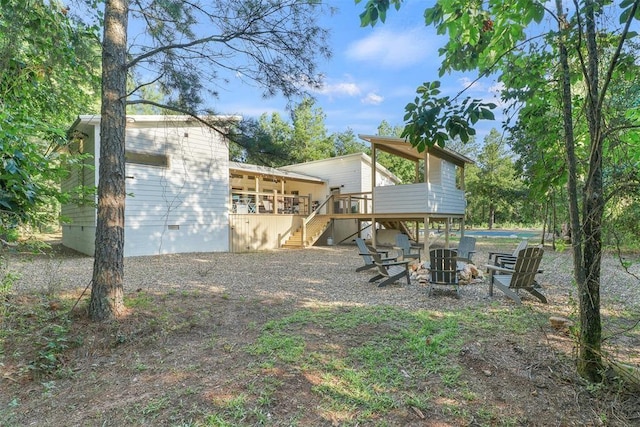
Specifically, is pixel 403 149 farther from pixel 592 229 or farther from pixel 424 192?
pixel 592 229

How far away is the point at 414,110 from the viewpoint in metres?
2.35

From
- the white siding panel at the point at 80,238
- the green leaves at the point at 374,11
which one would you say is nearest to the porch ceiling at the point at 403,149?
the green leaves at the point at 374,11

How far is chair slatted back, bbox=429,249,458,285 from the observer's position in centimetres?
564

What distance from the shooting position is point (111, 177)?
12.9 ft

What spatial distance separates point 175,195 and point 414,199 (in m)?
9.02

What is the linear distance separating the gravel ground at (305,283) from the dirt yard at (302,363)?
17cm

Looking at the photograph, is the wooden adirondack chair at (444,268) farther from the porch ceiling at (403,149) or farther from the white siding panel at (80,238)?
the white siding panel at (80,238)

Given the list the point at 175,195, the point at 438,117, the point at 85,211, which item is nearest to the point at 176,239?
the point at 175,195

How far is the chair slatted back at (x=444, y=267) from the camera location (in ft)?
18.5

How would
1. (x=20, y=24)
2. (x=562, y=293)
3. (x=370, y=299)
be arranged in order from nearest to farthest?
(x=20, y=24)
(x=370, y=299)
(x=562, y=293)

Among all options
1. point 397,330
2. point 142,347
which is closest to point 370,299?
point 397,330

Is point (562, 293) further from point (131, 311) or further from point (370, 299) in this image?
point (131, 311)

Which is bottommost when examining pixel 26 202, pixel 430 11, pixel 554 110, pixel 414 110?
pixel 26 202

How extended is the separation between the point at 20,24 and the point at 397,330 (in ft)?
22.0
